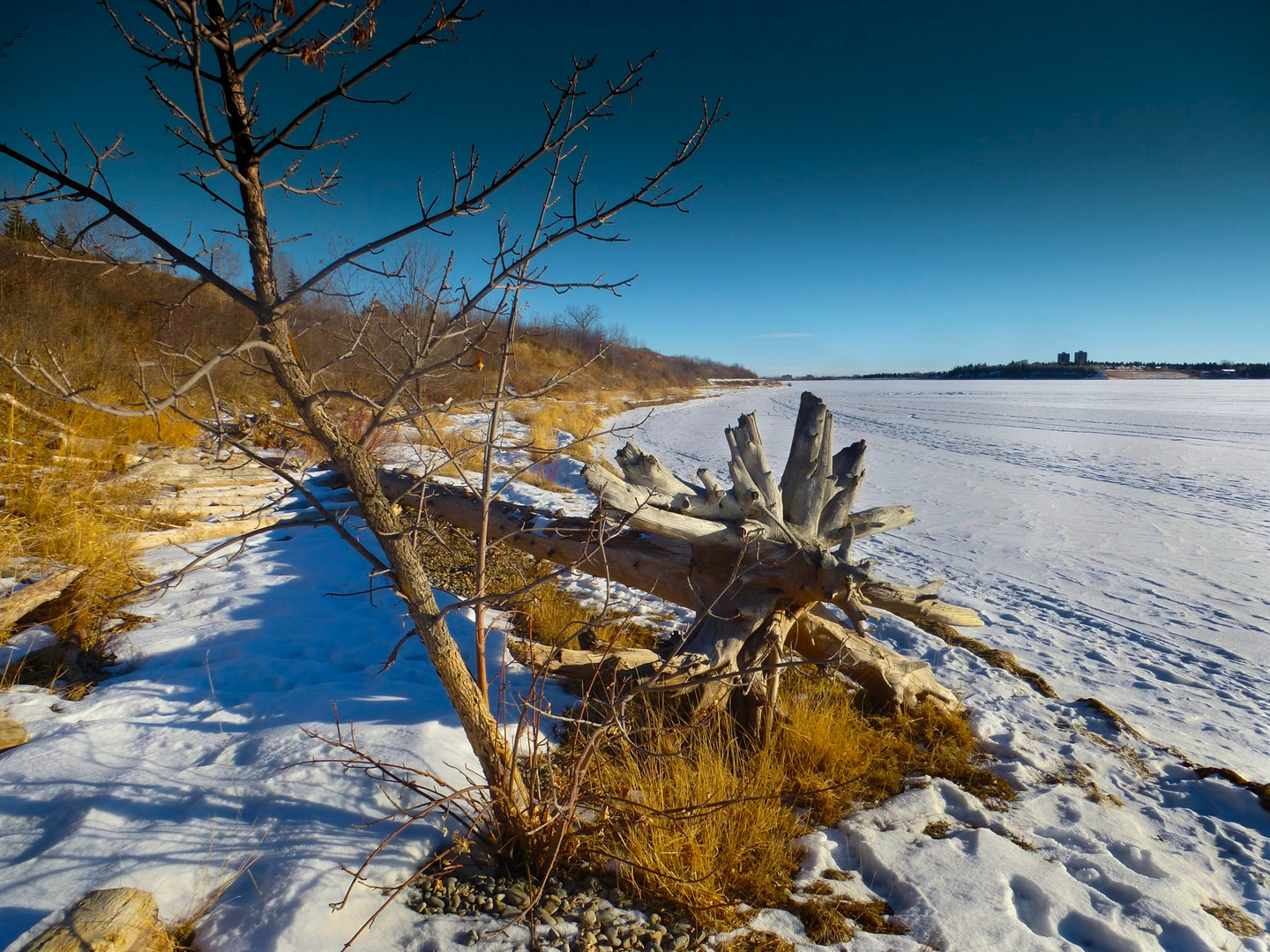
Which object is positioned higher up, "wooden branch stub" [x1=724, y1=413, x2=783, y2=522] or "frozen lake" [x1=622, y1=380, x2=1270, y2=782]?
"wooden branch stub" [x1=724, y1=413, x2=783, y2=522]

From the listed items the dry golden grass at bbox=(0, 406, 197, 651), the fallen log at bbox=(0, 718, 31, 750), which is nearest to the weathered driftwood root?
the fallen log at bbox=(0, 718, 31, 750)

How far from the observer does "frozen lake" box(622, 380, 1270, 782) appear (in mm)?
4133

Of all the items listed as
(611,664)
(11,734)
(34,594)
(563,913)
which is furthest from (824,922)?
(34,594)

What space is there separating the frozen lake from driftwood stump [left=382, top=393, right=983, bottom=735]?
1543mm

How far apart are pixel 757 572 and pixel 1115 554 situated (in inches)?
241

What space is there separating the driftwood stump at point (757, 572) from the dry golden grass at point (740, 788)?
20 cm

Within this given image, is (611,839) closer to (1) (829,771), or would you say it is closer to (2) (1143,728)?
(1) (829,771)

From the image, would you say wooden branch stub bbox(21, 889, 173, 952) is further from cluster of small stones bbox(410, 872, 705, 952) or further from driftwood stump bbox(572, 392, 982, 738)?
driftwood stump bbox(572, 392, 982, 738)

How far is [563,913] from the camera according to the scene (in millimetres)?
1987

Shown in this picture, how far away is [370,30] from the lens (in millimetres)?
1496

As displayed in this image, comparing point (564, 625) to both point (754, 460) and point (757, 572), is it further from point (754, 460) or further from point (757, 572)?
point (754, 460)

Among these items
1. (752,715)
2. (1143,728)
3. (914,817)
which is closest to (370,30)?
(752,715)

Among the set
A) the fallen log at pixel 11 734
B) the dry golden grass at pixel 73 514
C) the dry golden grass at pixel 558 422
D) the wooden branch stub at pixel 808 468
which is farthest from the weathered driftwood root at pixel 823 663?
the dry golden grass at pixel 558 422

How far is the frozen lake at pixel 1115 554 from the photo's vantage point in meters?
4.13
